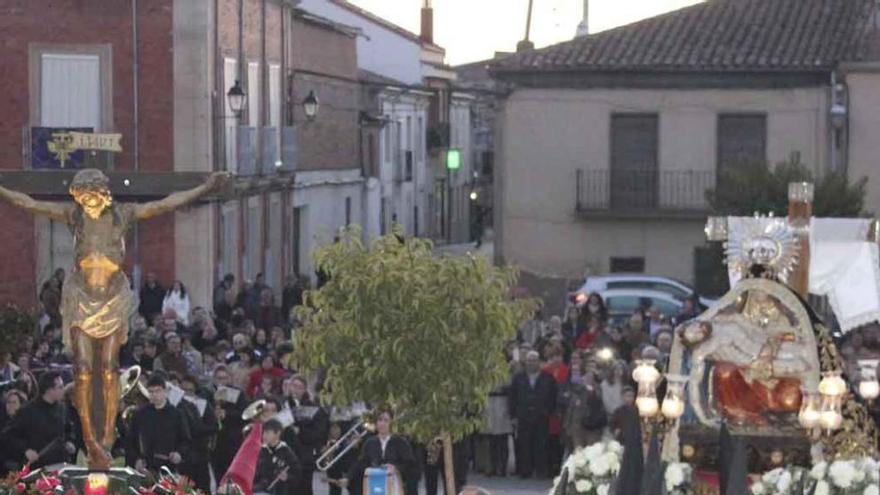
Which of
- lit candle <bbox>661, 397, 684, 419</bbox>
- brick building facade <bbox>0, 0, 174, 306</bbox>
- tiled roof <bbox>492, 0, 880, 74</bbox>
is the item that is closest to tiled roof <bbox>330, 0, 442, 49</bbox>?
tiled roof <bbox>492, 0, 880, 74</bbox>

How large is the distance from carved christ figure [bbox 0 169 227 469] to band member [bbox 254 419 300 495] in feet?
9.56

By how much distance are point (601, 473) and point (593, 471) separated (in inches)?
3.2

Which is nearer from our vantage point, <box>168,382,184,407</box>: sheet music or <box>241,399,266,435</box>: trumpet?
<box>241,399,266,435</box>: trumpet

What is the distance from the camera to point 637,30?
4397 cm

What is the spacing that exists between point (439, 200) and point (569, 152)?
28113 millimetres

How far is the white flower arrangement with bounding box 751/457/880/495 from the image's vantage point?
16.9 m

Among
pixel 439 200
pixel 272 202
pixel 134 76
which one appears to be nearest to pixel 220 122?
pixel 134 76

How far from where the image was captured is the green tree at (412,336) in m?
21.7

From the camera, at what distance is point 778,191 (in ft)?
121

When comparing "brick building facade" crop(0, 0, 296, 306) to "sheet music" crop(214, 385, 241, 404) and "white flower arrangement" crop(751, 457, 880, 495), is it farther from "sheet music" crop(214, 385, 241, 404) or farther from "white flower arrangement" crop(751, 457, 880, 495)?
"white flower arrangement" crop(751, 457, 880, 495)

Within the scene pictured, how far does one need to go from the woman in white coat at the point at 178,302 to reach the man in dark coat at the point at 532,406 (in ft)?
23.1

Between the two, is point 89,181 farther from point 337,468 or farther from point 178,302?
point 178,302

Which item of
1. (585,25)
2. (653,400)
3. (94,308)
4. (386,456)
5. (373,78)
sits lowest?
(386,456)

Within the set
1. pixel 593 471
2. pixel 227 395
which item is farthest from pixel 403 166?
pixel 593 471
